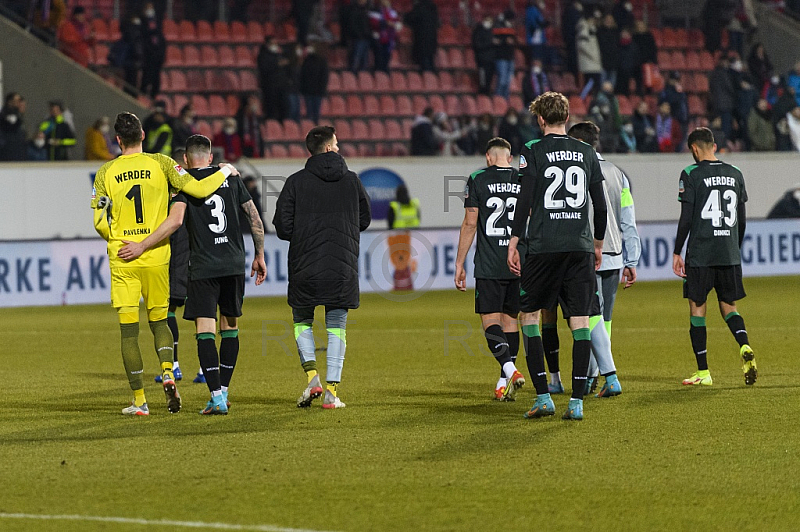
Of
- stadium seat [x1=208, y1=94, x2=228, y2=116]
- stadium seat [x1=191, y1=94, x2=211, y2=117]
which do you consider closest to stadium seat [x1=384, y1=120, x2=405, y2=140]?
stadium seat [x1=208, y1=94, x2=228, y2=116]

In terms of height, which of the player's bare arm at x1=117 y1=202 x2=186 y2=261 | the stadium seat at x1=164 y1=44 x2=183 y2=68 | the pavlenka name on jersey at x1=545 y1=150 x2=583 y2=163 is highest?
the stadium seat at x1=164 y1=44 x2=183 y2=68

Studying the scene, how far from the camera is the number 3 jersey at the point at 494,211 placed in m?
9.49

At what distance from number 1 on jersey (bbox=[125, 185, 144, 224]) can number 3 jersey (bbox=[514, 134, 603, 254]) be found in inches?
104

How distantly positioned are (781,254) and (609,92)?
5.86m

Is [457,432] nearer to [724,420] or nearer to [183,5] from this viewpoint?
[724,420]

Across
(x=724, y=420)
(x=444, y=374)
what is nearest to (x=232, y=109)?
(x=444, y=374)

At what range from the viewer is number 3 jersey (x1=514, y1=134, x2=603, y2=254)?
26.9ft

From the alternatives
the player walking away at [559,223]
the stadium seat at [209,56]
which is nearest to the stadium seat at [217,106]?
the stadium seat at [209,56]

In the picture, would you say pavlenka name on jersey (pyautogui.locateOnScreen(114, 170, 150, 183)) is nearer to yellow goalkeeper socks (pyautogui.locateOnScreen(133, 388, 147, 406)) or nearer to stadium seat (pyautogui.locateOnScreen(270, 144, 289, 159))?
yellow goalkeeper socks (pyautogui.locateOnScreen(133, 388, 147, 406))

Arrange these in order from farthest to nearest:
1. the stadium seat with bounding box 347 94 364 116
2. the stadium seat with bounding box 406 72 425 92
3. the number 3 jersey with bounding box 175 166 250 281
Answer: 1. the stadium seat with bounding box 406 72 425 92
2. the stadium seat with bounding box 347 94 364 116
3. the number 3 jersey with bounding box 175 166 250 281

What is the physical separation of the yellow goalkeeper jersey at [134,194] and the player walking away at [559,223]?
7.95 feet

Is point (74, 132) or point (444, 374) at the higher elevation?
point (74, 132)

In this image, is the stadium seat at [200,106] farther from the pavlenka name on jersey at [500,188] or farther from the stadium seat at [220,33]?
the pavlenka name on jersey at [500,188]

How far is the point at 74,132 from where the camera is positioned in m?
Result: 24.6
